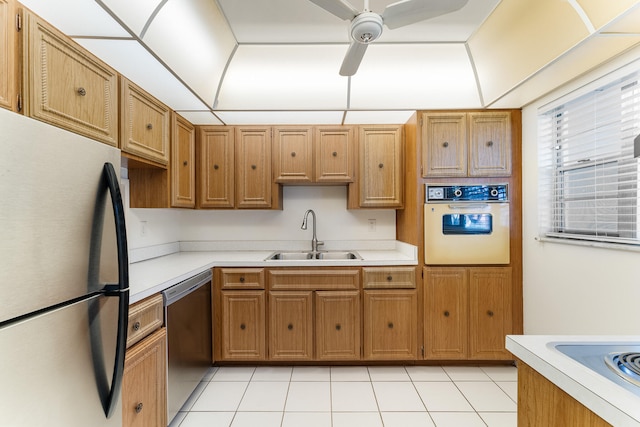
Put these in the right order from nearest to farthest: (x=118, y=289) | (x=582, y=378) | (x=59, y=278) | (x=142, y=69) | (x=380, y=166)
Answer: (x=582, y=378), (x=59, y=278), (x=118, y=289), (x=142, y=69), (x=380, y=166)

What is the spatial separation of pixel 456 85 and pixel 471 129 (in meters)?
0.39

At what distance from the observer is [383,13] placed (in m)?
1.32

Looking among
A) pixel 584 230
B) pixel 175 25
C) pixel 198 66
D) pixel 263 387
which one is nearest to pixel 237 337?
pixel 263 387

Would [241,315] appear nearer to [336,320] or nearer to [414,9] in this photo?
[336,320]

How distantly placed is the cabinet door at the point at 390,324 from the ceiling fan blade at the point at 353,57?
1710mm

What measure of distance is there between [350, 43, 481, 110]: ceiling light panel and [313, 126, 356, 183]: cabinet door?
0.43 metres

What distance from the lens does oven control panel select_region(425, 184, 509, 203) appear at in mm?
2383

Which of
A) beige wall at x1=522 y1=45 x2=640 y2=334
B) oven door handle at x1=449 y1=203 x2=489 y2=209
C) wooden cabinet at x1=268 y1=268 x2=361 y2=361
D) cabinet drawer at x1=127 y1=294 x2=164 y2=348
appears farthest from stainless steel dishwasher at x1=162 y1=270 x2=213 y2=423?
beige wall at x1=522 y1=45 x2=640 y2=334

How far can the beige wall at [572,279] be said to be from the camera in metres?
1.54

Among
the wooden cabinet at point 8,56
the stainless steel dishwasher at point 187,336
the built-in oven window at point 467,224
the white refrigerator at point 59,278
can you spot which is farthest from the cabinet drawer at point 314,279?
the wooden cabinet at point 8,56

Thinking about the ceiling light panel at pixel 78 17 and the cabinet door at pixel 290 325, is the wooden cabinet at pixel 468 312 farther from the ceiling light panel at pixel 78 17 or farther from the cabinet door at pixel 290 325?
the ceiling light panel at pixel 78 17

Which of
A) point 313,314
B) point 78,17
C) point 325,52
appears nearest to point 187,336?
point 313,314

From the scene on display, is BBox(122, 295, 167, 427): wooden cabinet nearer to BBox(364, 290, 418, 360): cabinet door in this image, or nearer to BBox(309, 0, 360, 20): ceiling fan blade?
BBox(364, 290, 418, 360): cabinet door

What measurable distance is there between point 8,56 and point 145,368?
1479 millimetres
